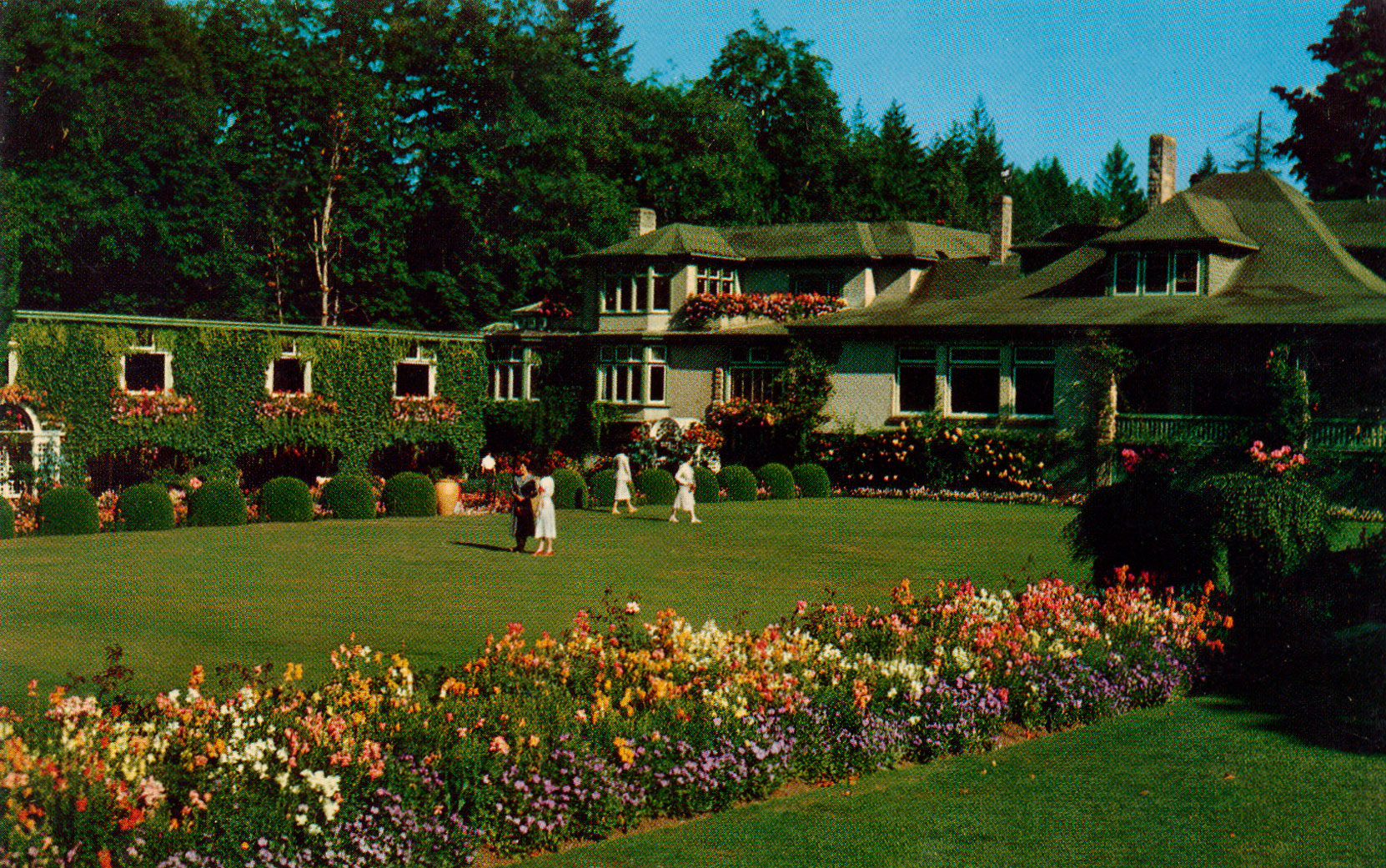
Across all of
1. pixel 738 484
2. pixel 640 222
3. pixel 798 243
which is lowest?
pixel 738 484

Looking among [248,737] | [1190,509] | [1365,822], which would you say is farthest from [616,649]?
[1190,509]

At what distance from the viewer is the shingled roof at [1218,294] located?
33188 millimetres

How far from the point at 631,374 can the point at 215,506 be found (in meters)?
16.9

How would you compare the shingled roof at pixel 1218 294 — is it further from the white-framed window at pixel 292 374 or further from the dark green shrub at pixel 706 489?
the white-framed window at pixel 292 374

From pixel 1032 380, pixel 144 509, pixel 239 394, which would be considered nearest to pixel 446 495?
pixel 239 394

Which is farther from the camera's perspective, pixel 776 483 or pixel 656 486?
pixel 776 483

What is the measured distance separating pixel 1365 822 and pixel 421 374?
3571cm

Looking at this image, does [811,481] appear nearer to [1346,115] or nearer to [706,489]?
[706,489]

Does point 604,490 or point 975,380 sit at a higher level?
point 975,380

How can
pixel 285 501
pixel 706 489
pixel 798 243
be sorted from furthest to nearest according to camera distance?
pixel 798 243, pixel 706 489, pixel 285 501

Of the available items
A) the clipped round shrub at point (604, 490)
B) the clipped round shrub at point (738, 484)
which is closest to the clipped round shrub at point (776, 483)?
the clipped round shrub at point (738, 484)

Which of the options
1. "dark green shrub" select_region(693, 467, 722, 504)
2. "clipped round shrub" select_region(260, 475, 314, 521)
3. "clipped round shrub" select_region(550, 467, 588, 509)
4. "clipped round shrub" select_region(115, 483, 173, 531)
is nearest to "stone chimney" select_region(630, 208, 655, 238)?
"dark green shrub" select_region(693, 467, 722, 504)

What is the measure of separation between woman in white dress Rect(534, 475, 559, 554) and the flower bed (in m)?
9.89

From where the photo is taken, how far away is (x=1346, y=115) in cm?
4344
